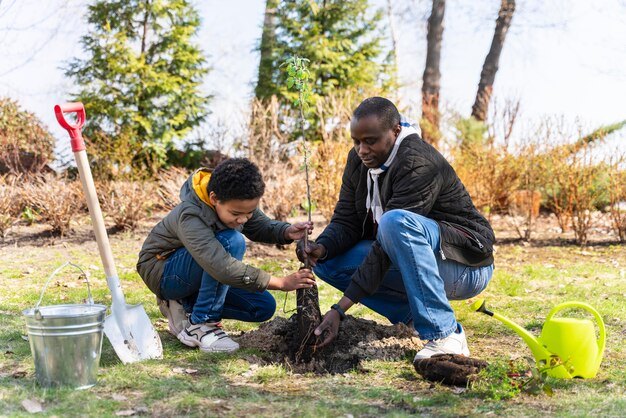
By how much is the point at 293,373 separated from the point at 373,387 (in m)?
0.42

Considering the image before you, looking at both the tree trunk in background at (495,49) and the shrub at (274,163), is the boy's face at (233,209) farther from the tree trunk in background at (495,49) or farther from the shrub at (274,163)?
the tree trunk in background at (495,49)

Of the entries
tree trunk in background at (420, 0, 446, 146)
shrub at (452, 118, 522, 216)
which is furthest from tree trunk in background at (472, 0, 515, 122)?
shrub at (452, 118, 522, 216)

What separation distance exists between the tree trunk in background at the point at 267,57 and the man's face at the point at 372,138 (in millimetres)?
9161

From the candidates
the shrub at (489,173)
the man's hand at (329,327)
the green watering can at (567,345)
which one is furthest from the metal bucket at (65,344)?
the shrub at (489,173)

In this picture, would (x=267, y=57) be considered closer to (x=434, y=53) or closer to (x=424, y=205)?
(x=434, y=53)

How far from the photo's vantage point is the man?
3.06 meters

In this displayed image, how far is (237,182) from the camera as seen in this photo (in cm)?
318

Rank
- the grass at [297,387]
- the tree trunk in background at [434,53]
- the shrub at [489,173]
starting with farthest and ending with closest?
the tree trunk in background at [434,53] → the shrub at [489,173] → the grass at [297,387]

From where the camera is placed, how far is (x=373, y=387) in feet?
9.65

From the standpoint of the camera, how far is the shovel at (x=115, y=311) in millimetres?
3262

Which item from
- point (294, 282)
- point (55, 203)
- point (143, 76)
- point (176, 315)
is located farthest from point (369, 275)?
point (143, 76)

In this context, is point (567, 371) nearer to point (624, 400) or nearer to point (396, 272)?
point (624, 400)

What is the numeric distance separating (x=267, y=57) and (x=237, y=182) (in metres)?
9.64

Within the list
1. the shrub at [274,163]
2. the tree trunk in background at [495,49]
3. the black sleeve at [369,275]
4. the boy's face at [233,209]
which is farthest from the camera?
the tree trunk in background at [495,49]
